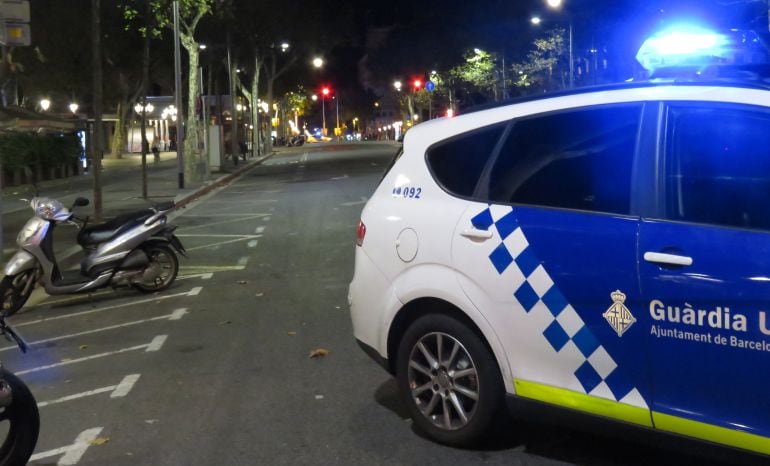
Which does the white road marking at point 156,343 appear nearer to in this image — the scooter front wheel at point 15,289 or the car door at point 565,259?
the scooter front wheel at point 15,289

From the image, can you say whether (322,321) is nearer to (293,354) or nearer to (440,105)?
(293,354)

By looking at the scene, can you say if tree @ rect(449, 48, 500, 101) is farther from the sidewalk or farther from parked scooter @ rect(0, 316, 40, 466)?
parked scooter @ rect(0, 316, 40, 466)

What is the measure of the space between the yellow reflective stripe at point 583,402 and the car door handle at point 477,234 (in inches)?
28.8

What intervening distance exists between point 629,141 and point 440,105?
92997 millimetres

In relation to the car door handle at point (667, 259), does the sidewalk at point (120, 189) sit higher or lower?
higher

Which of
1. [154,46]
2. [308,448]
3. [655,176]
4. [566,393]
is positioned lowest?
[308,448]

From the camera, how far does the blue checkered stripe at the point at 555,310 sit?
13.1 ft

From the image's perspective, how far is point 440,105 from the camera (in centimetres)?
9594

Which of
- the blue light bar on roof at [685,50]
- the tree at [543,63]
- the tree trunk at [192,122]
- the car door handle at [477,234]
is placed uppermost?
the tree at [543,63]

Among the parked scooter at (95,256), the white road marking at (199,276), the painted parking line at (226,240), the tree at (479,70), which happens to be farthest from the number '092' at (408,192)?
the tree at (479,70)

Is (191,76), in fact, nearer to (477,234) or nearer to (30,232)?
(30,232)

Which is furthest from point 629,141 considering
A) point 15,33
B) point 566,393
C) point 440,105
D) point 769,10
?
point 440,105

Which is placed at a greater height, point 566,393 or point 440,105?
point 440,105

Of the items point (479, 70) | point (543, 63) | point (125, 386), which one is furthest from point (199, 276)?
point (479, 70)
